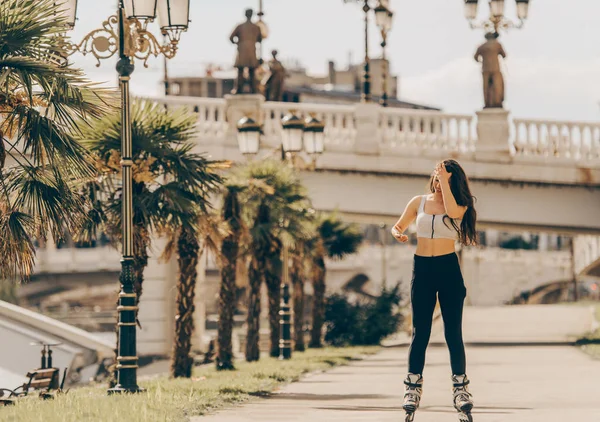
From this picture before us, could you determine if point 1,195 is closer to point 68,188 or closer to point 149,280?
point 68,188

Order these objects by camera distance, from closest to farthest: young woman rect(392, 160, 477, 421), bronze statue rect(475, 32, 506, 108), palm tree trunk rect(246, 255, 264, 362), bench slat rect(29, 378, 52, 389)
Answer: young woman rect(392, 160, 477, 421), bench slat rect(29, 378, 52, 389), palm tree trunk rect(246, 255, 264, 362), bronze statue rect(475, 32, 506, 108)

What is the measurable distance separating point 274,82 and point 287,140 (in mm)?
11743

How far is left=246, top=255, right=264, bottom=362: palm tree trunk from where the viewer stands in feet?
98.3

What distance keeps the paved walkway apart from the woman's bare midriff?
5.86 ft

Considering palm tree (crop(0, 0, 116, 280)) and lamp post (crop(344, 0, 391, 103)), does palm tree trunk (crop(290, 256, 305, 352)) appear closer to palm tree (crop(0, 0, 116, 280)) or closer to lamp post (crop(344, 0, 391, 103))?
lamp post (crop(344, 0, 391, 103))

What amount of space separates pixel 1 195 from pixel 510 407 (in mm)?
6464

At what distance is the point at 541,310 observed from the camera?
6681 centimetres

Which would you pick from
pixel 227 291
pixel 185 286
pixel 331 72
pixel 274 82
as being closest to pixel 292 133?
pixel 227 291

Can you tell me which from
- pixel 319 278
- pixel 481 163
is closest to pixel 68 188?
pixel 481 163

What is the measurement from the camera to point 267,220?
30.7 meters

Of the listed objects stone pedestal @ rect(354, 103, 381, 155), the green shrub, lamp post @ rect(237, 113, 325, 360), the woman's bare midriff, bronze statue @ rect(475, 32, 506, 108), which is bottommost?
the green shrub

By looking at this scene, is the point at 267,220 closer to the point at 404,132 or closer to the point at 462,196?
the point at 404,132

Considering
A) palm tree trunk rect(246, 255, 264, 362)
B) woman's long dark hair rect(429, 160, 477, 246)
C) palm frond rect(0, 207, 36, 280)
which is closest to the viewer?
woman's long dark hair rect(429, 160, 477, 246)

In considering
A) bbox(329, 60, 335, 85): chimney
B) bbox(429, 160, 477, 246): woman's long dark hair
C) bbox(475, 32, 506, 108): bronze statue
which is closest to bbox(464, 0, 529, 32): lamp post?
bbox(475, 32, 506, 108): bronze statue
